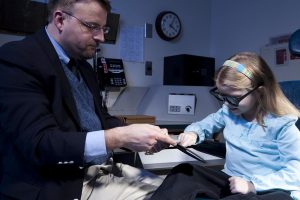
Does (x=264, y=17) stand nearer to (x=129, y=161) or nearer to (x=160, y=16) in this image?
(x=160, y=16)

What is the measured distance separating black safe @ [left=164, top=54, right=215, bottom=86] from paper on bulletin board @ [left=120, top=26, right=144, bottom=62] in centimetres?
29

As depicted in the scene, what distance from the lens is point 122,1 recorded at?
3062 millimetres

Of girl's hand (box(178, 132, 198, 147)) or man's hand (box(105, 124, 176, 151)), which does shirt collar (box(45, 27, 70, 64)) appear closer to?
man's hand (box(105, 124, 176, 151))

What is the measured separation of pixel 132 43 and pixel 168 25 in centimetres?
45

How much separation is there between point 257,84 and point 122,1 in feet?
7.13

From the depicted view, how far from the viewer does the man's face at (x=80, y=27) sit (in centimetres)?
121

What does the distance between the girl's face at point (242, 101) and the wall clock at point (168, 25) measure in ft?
7.13

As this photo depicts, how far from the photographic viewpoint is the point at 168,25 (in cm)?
331

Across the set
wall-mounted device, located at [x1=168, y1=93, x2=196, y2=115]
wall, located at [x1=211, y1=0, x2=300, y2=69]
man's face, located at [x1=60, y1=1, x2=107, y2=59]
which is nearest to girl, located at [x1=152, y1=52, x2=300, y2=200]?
man's face, located at [x1=60, y1=1, x2=107, y2=59]

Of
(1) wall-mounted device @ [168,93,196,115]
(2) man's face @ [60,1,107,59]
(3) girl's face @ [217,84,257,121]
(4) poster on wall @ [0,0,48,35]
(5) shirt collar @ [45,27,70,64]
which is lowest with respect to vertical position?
(1) wall-mounted device @ [168,93,196,115]

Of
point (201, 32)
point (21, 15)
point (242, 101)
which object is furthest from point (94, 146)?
point (201, 32)

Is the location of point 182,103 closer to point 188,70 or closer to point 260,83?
point 188,70

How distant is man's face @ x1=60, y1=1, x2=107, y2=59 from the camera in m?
1.21

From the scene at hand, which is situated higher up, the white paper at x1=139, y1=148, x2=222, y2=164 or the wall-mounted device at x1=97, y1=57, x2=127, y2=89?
the wall-mounted device at x1=97, y1=57, x2=127, y2=89
